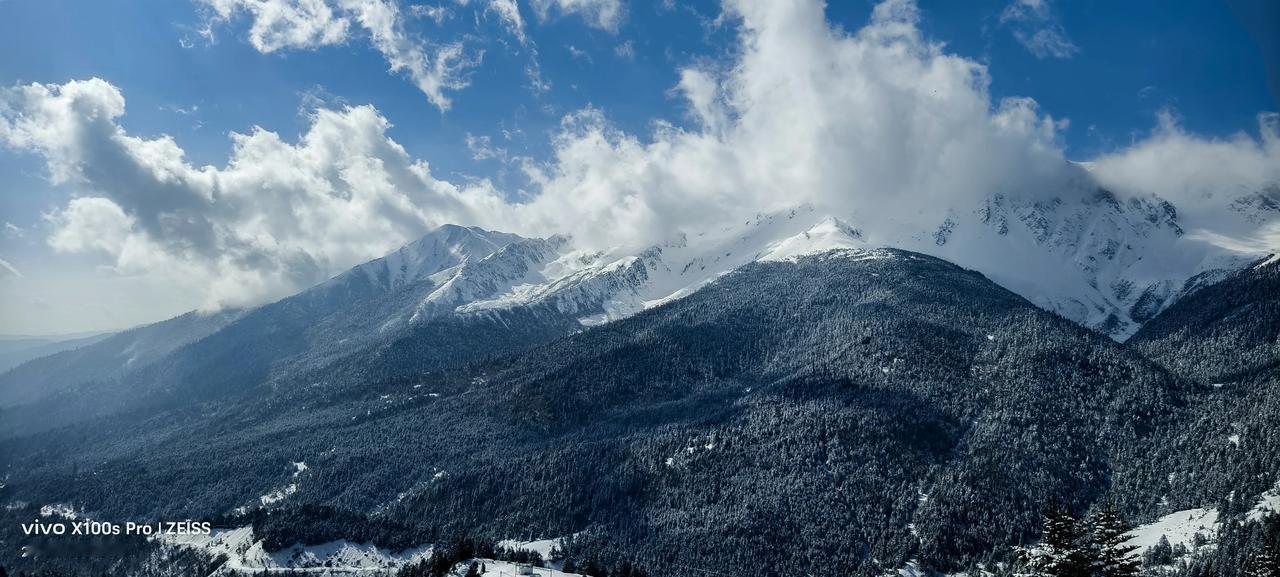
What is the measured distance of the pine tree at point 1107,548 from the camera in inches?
2351

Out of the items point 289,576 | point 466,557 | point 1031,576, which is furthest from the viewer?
point 289,576

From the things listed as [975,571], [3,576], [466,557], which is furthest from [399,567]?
[975,571]

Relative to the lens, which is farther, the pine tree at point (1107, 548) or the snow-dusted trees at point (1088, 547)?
the snow-dusted trees at point (1088, 547)

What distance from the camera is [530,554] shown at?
198 m

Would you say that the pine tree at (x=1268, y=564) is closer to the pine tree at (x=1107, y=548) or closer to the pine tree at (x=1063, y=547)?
the pine tree at (x=1107, y=548)

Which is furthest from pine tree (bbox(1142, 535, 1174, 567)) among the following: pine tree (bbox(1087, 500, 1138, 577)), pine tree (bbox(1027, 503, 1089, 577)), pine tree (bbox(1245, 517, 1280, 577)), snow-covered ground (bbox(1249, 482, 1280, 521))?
pine tree (bbox(1087, 500, 1138, 577))

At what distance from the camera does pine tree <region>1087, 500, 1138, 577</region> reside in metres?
59.7

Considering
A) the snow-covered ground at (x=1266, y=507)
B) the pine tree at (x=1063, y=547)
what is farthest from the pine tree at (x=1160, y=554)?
the pine tree at (x=1063, y=547)

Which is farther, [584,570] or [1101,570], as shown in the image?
[584,570]

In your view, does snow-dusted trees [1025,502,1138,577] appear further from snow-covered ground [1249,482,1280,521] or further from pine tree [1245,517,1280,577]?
snow-covered ground [1249,482,1280,521]

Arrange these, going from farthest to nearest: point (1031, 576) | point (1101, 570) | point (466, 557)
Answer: point (466, 557) → point (1031, 576) → point (1101, 570)

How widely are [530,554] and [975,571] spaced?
387 feet

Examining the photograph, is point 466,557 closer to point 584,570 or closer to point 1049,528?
point 584,570

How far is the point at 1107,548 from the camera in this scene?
6209cm
